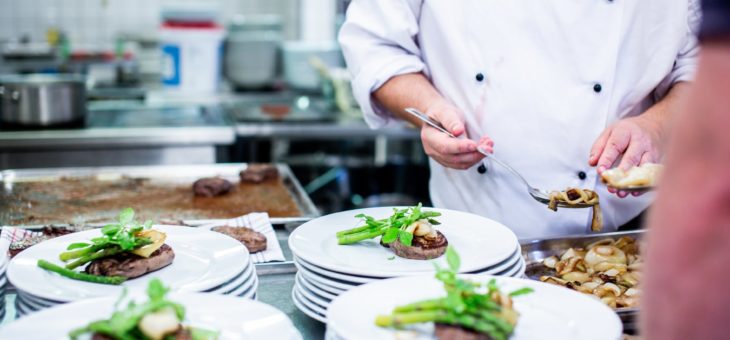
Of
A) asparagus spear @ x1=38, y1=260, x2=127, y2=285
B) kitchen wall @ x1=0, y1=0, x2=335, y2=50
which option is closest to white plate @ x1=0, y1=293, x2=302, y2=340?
asparagus spear @ x1=38, y1=260, x2=127, y2=285

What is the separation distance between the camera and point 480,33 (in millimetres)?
2096

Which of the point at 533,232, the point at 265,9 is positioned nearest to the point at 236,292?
the point at 533,232

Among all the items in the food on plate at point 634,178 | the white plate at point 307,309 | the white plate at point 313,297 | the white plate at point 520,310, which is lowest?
the white plate at point 307,309

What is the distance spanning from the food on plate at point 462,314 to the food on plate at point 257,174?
5.51 ft

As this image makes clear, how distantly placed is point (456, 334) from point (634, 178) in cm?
49

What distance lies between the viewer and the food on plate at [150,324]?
100 centimetres

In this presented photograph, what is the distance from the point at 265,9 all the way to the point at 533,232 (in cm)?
591

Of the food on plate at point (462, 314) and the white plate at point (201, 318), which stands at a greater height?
the food on plate at point (462, 314)

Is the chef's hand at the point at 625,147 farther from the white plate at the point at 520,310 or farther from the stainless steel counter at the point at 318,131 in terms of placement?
the stainless steel counter at the point at 318,131

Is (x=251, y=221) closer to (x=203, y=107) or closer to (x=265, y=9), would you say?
(x=203, y=107)

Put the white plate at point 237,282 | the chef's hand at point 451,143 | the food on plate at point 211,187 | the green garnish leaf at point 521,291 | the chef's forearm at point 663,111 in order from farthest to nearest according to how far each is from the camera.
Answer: the food on plate at point 211,187, the chef's forearm at point 663,111, the chef's hand at point 451,143, the white plate at point 237,282, the green garnish leaf at point 521,291

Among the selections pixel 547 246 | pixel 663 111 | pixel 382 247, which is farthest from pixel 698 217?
pixel 663 111

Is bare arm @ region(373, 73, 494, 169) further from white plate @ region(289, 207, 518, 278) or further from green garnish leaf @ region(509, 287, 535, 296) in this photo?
green garnish leaf @ region(509, 287, 535, 296)

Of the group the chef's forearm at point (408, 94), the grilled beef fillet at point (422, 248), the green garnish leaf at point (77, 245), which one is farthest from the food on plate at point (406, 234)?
A: the chef's forearm at point (408, 94)
